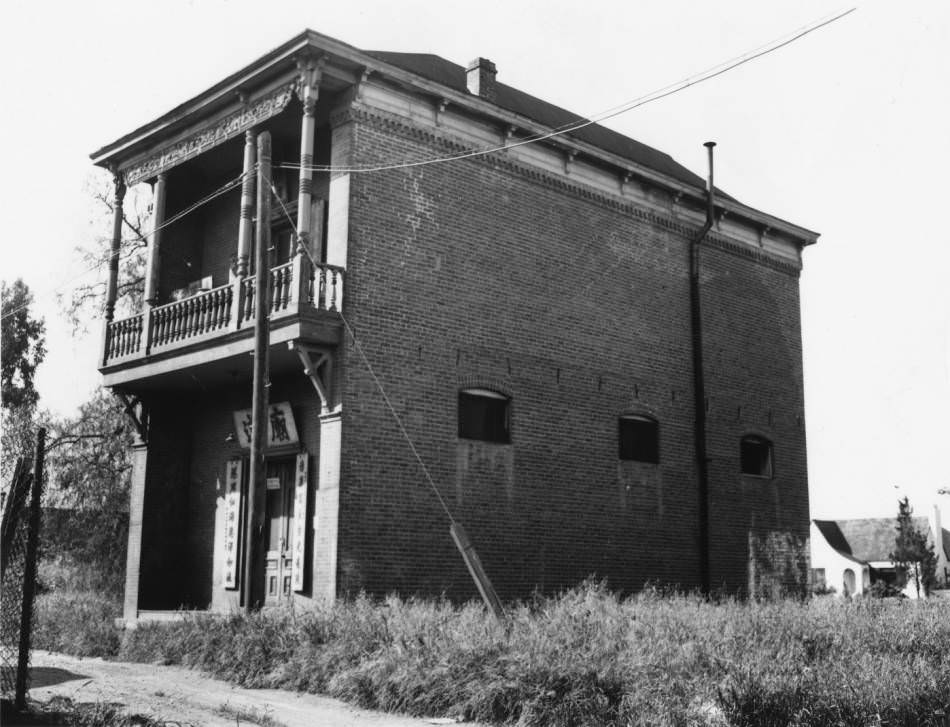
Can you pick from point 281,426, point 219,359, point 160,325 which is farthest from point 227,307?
point 281,426

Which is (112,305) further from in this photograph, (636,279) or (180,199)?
(636,279)

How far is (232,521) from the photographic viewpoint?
1872 centimetres

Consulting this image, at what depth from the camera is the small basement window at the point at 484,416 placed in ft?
58.7

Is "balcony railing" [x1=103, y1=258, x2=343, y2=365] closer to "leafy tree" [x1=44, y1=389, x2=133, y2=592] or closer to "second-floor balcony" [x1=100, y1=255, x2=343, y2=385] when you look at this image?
"second-floor balcony" [x1=100, y1=255, x2=343, y2=385]

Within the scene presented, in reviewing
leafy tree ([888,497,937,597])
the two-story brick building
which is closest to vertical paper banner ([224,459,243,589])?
the two-story brick building

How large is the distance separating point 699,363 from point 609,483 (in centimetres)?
408

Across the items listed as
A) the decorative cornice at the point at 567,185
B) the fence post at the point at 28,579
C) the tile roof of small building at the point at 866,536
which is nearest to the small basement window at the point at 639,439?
the decorative cornice at the point at 567,185

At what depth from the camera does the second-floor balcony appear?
15812 mm

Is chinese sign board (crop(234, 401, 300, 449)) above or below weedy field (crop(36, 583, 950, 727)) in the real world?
above

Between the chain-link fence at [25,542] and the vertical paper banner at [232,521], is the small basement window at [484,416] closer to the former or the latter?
the vertical paper banner at [232,521]

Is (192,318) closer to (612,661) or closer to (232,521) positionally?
(232,521)

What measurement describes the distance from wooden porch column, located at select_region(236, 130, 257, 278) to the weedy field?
601 centimetres

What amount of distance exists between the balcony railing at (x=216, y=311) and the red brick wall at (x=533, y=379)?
599mm

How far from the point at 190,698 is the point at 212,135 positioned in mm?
10786
